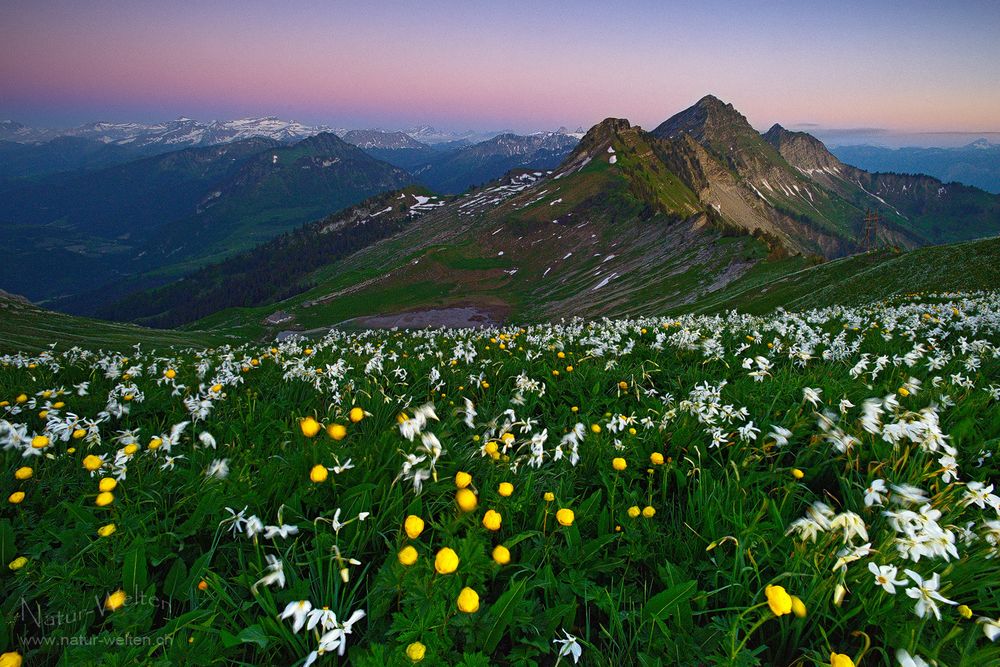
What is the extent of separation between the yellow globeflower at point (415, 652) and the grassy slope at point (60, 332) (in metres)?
61.0

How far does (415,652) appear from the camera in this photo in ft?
7.61

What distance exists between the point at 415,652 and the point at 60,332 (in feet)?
290

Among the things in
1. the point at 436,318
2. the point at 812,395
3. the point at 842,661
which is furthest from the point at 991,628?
the point at 436,318

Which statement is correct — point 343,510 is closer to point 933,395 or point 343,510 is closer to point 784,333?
point 933,395

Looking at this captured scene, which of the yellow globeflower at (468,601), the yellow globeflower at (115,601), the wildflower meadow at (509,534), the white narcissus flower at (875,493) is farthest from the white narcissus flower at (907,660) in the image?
the yellow globeflower at (115,601)

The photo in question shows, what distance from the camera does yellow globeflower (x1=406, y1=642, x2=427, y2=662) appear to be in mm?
2312

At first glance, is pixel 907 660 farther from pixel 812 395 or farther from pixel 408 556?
pixel 812 395

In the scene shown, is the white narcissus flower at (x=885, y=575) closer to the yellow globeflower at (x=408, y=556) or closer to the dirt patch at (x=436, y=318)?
the yellow globeflower at (x=408, y=556)

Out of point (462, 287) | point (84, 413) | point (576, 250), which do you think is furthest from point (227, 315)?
point (84, 413)

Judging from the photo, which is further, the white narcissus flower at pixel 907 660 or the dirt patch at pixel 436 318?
the dirt patch at pixel 436 318

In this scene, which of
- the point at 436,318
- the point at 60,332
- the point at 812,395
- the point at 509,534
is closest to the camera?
the point at 509,534

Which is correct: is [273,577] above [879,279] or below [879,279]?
above

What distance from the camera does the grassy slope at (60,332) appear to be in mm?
55341

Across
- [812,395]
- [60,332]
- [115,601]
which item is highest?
[812,395]
